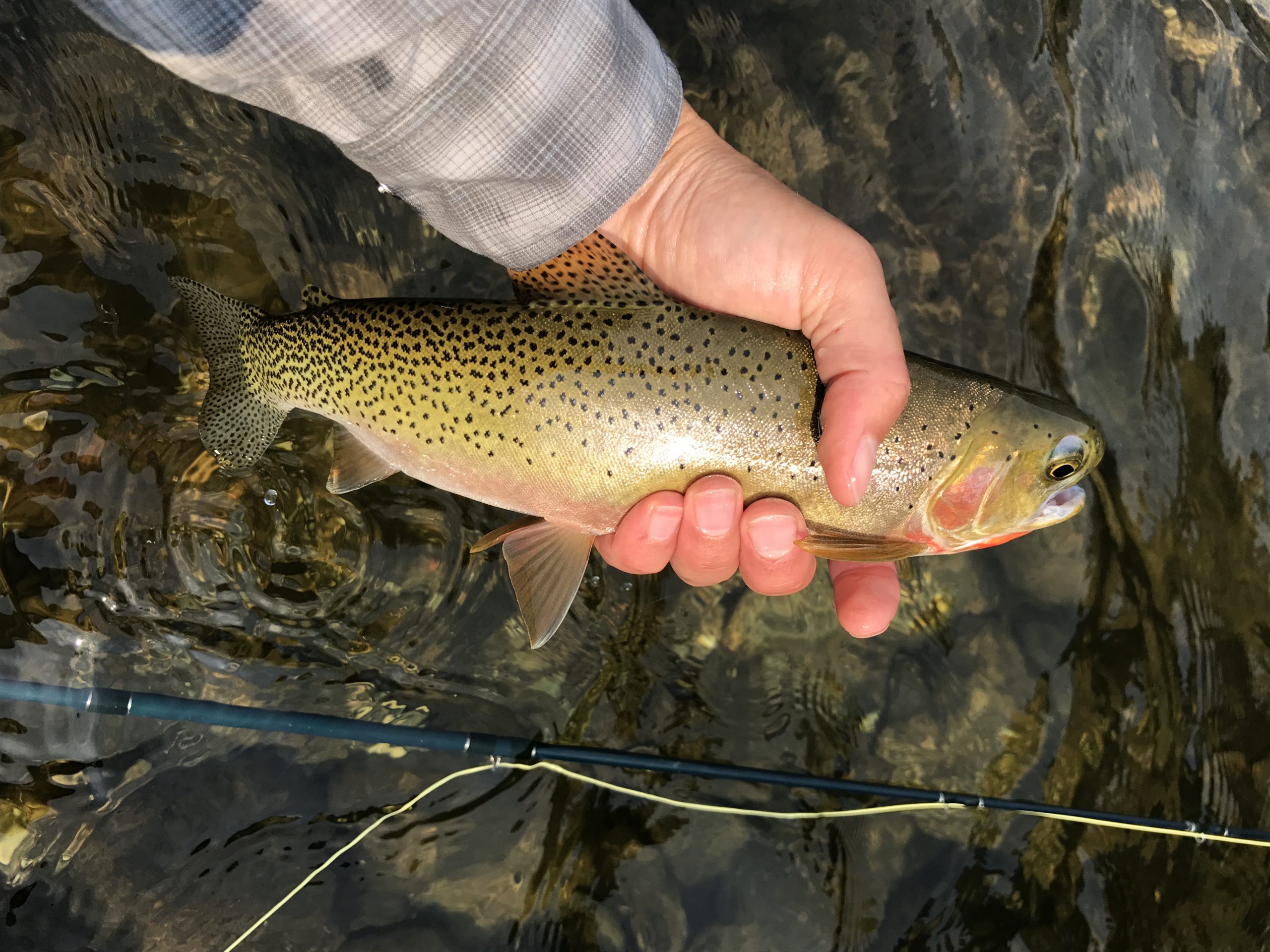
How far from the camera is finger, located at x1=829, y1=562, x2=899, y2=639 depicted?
260 cm

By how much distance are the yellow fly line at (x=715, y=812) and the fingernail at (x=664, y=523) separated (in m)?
1.12

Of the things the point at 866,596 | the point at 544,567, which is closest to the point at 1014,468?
the point at 866,596

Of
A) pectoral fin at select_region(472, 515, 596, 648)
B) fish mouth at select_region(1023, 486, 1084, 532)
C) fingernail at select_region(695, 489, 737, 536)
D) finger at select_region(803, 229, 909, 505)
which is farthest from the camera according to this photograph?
pectoral fin at select_region(472, 515, 596, 648)

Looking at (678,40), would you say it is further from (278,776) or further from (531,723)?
(278,776)

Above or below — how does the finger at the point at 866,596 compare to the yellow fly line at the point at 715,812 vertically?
above

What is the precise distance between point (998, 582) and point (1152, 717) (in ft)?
2.49

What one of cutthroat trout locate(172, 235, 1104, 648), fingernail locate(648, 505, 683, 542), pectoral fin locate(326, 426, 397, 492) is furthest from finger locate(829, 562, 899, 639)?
pectoral fin locate(326, 426, 397, 492)

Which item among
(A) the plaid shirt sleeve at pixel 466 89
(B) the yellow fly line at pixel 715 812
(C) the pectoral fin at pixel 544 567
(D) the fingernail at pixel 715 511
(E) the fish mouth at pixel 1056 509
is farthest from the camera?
(B) the yellow fly line at pixel 715 812

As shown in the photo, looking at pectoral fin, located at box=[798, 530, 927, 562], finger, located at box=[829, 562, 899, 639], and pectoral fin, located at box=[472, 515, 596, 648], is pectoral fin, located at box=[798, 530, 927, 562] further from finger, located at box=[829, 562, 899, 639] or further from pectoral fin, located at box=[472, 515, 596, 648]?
pectoral fin, located at box=[472, 515, 596, 648]

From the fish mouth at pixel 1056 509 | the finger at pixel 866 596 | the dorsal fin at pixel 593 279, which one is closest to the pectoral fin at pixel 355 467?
the dorsal fin at pixel 593 279

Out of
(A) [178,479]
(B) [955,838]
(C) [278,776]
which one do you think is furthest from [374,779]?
(B) [955,838]

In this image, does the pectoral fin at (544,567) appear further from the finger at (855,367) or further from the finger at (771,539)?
the finger at (855,367)

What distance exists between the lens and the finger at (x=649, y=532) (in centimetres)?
228

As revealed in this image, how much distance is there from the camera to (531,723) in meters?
3.20
